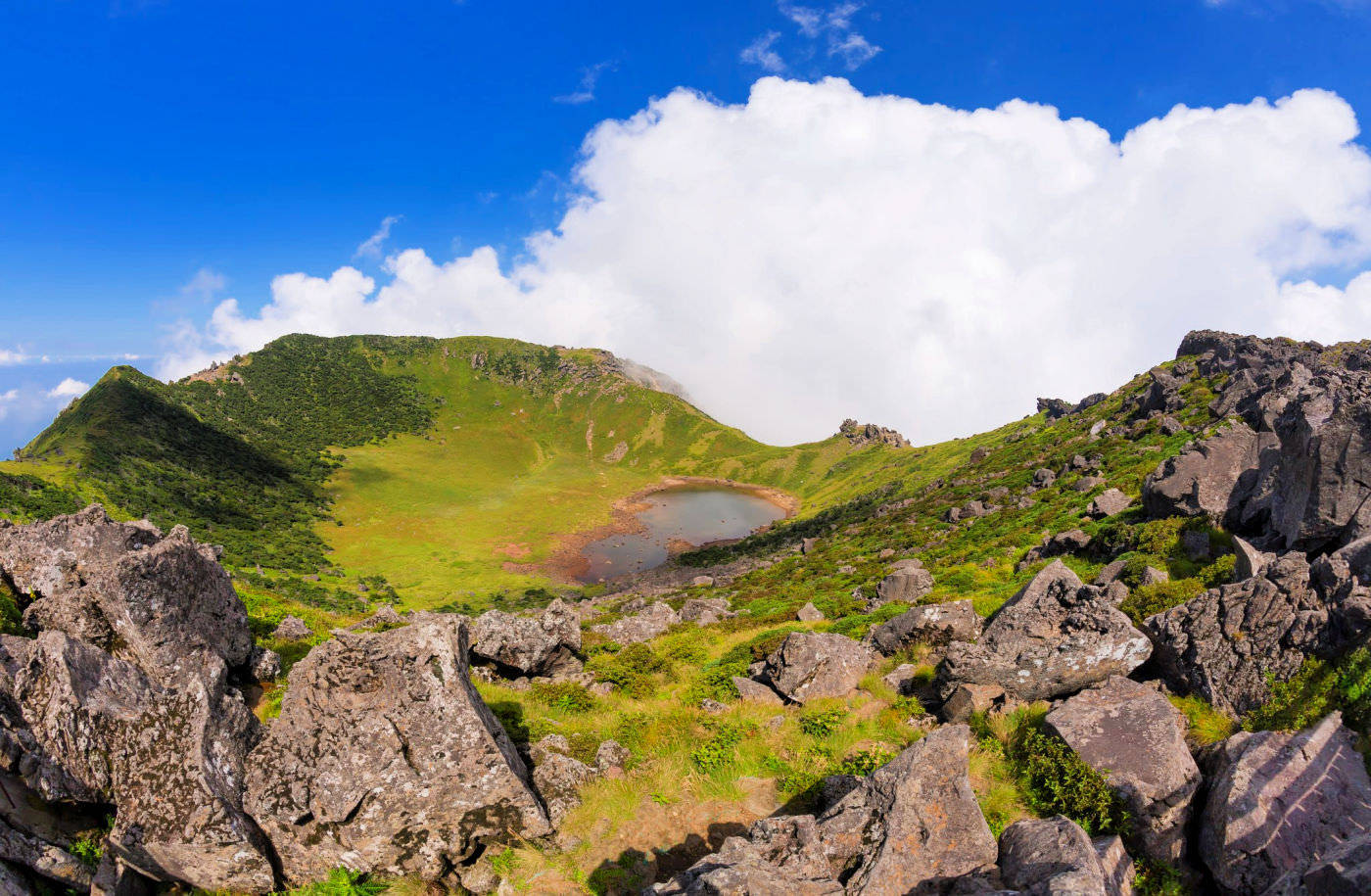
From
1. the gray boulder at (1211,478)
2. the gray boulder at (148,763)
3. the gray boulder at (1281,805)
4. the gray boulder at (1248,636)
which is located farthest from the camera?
the gray boulder at (1211,478)

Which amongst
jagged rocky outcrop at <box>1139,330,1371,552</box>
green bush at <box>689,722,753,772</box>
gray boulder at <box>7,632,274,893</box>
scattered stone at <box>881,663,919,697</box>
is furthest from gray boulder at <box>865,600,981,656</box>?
gray boulder at <box>7,632,274,893</box>

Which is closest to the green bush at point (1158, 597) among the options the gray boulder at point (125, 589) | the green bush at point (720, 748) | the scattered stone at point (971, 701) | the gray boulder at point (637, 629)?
the scattered stone at point (971, 701)

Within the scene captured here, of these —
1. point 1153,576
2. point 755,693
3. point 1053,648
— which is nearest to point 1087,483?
point 1153,576

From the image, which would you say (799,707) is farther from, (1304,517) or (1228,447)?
(1228,447)

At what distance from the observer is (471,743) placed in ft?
35.3

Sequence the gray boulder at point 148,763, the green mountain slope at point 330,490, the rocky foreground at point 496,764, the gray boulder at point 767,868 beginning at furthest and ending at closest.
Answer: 1. the green mountain slope at point 330,490
2. the gray boulder at point 148,763
3. the rocky foreground at point 496,764
4. the gray boulder at point 767,868

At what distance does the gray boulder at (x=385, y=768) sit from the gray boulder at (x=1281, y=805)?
11781 millimetres

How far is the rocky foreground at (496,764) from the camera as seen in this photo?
851cm

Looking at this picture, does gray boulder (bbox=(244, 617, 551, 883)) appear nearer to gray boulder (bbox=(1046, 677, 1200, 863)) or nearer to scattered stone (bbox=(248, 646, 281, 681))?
scattered stone (bbox=(248, 646, 281, 681))

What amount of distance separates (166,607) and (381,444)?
204115 millimetres

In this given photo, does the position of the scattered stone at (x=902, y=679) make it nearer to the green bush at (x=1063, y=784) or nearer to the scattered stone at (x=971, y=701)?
the scattered stone at (x=971, y=701)

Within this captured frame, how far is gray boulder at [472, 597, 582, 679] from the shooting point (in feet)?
66.1

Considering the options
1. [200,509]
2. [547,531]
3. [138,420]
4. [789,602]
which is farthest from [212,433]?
[789,602]

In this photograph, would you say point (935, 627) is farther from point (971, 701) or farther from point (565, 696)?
point (565, 696)
